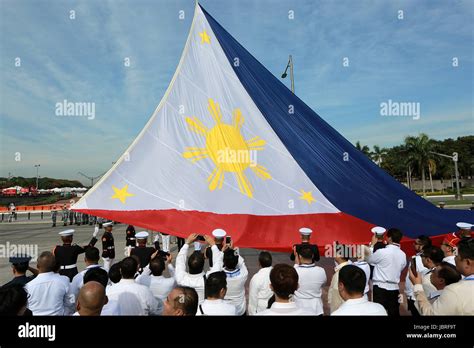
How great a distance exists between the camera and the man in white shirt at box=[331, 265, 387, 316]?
249cm

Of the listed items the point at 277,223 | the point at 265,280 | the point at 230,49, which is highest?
the point at 230,49

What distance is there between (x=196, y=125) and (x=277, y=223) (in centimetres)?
280

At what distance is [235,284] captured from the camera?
4277mm

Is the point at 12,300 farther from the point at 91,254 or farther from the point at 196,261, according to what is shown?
the point at 91,254

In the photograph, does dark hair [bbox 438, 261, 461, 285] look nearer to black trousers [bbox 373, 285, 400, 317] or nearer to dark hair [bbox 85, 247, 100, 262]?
black trousers [bbox 373, 285, 400, 317]

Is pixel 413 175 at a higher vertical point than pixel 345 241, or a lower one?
higher

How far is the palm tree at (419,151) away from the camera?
205 feet

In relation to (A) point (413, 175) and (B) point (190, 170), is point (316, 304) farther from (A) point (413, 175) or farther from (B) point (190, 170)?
(A) point (413, 175)

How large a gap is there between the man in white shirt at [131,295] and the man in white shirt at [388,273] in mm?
3721

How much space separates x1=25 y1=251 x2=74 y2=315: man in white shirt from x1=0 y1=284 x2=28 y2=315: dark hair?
159 cm

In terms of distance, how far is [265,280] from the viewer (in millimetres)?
4457

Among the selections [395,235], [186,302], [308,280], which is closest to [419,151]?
[395,235]
